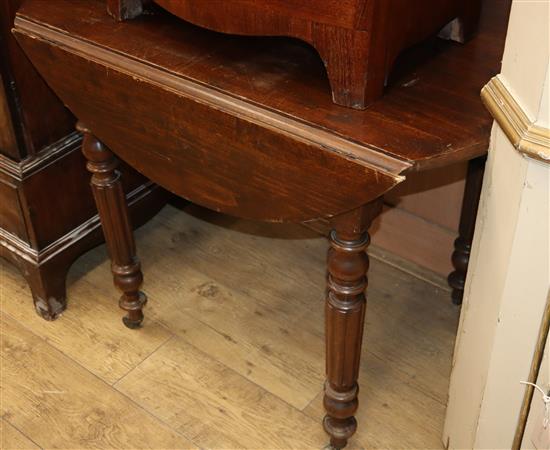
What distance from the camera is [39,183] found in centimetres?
184

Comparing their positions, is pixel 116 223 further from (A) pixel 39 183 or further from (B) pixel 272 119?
(B) pixel 272 119

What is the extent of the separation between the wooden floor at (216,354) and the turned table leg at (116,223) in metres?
0.10

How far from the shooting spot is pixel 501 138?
1.21 metres

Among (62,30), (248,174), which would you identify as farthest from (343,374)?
(62,30)

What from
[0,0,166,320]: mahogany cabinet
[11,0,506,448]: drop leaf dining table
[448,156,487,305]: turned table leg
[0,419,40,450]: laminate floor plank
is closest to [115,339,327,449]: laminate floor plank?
[11,0,506,448]: drop leaf dining table

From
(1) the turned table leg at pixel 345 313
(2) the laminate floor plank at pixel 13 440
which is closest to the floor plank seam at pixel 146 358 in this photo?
(2) the laminate floor plank at pixel 13 440

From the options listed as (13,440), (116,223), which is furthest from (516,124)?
(13,440)

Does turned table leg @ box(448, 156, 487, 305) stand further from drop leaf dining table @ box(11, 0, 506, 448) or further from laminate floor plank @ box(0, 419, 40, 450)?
laminate floor plank @ box(0, 419, 40, 450)

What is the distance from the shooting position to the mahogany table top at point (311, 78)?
121 cm

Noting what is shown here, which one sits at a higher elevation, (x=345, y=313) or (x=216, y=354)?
(x=345, y=313)

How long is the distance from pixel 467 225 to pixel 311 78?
0.69 m

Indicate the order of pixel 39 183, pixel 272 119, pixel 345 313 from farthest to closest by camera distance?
pixel 39 183, pixel 345 313, pixel 272 119

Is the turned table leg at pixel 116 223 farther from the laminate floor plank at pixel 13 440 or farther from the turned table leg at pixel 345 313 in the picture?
the turned table leg at pixel 345 313

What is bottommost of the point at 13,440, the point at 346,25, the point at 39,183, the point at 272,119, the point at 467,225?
the point at 13,440
